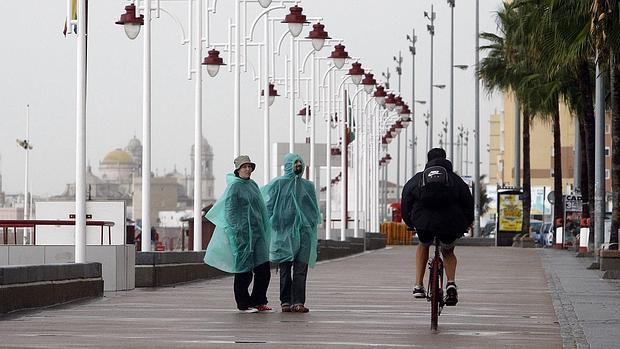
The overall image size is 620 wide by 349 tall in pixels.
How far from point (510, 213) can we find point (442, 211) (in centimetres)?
6709

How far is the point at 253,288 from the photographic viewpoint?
67.6 feet

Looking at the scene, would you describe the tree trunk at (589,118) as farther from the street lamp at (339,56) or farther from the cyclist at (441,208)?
the cyclist at (441,208)

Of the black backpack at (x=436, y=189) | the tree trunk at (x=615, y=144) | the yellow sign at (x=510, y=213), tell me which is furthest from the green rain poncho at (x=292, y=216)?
the yellow sign at (x=510, y=213)

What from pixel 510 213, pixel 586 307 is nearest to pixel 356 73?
pixel 510 213

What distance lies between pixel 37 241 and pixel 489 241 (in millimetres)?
57804

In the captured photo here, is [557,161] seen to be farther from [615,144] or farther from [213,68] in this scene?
[213,68]

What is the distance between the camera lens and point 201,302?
74.8 ft

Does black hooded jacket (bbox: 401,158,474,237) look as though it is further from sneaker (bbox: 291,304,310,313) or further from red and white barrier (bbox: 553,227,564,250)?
red and white barrier (bbox: 553,227,564,250)

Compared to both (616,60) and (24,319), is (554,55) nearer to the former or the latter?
(616,60)

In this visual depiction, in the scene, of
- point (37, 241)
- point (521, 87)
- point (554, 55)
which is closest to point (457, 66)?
point (521, 87)

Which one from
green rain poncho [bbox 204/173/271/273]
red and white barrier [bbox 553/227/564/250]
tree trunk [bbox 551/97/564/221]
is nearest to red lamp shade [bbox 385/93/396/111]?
tree trunk [bbox 551/97/564/221]

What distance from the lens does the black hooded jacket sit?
17.3 m

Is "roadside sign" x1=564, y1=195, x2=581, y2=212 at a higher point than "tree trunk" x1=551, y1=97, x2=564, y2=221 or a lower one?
lower

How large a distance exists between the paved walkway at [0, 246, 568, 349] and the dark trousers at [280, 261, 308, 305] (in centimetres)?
29
